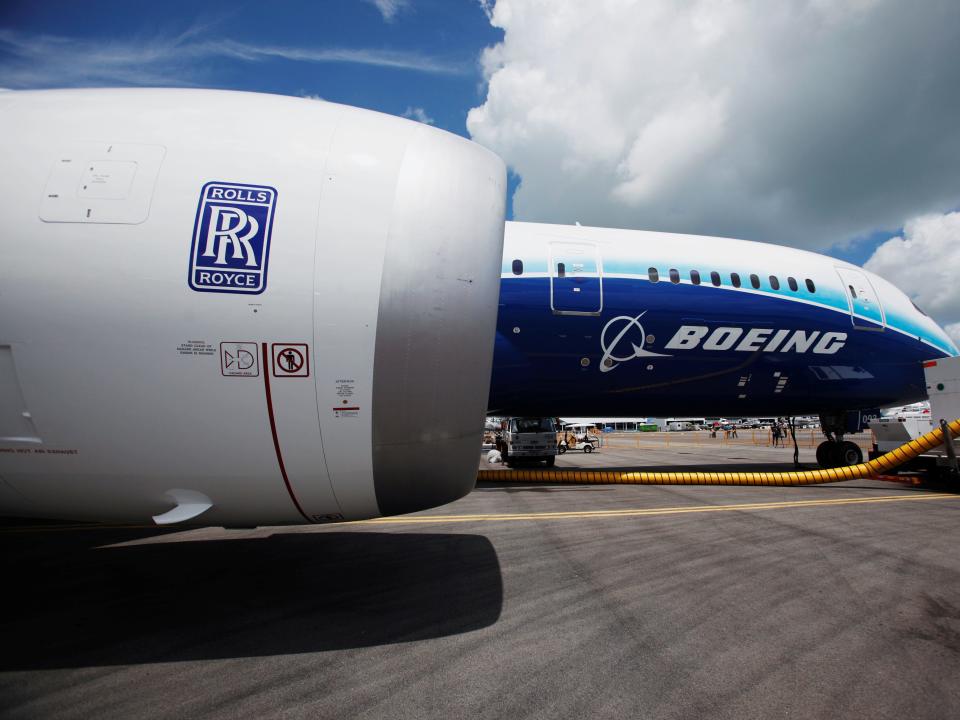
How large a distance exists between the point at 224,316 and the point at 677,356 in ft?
30.3

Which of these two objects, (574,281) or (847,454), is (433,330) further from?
(847,454)

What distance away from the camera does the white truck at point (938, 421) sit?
9.67 metres

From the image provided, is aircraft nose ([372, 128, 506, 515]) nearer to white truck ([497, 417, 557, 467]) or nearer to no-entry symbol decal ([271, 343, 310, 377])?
no-entry symbol decal ([271, 343, 310, 377])

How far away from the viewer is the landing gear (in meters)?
12.1

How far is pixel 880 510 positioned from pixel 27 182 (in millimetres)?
11321

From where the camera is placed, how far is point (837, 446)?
40.4 feet

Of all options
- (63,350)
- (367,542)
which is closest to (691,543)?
(367,542)

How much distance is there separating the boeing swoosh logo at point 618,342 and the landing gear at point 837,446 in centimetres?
637

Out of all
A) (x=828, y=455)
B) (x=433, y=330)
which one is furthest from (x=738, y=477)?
(x=433, y=330)

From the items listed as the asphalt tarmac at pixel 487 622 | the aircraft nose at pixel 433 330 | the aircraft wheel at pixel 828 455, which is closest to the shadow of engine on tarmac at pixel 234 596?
the asphalt tarmac at pixel 487 622

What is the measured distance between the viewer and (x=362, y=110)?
371cm

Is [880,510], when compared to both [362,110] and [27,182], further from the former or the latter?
[27,182]

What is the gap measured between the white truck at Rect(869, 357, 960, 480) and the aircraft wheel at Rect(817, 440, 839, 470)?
1.26 meters

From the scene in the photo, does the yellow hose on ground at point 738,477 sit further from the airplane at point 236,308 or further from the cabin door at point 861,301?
the airplane at point 236,308
